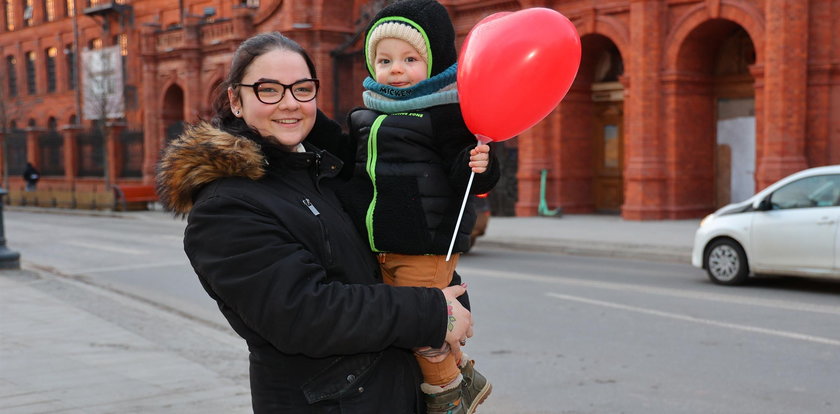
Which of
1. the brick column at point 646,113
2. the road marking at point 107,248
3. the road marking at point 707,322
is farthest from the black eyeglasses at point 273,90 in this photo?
the brick column at point 646,113

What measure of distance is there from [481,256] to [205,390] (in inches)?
393

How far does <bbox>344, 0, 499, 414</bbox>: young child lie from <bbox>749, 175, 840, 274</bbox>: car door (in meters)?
8.98

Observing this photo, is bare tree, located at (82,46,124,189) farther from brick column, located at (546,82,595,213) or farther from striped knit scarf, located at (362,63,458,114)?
striped knit scarf, located at (362,63,458,114)

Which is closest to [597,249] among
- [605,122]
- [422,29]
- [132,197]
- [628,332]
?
[628,332]

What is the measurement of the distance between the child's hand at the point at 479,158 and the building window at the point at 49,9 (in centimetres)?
5508

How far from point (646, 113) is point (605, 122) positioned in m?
3.78

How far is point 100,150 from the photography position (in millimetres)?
43219

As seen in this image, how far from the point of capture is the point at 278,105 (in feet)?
7.68

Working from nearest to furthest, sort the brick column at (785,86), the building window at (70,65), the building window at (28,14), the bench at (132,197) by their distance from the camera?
the brick column at (785,86) → the bench at (132,197) → the building window at (70,65) → the building window at (28,14)

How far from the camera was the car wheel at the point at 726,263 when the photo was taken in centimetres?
1110

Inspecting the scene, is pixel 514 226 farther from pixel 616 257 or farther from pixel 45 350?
pixel 45 350

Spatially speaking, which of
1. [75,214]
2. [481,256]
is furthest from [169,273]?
[75,214]

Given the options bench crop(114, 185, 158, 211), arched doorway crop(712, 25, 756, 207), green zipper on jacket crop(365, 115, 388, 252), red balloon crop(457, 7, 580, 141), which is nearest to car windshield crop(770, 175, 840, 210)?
red balloon crop(457, 7, 580, 141)

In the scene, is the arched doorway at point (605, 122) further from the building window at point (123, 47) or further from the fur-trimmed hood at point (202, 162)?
the building window at point (123, 47)
